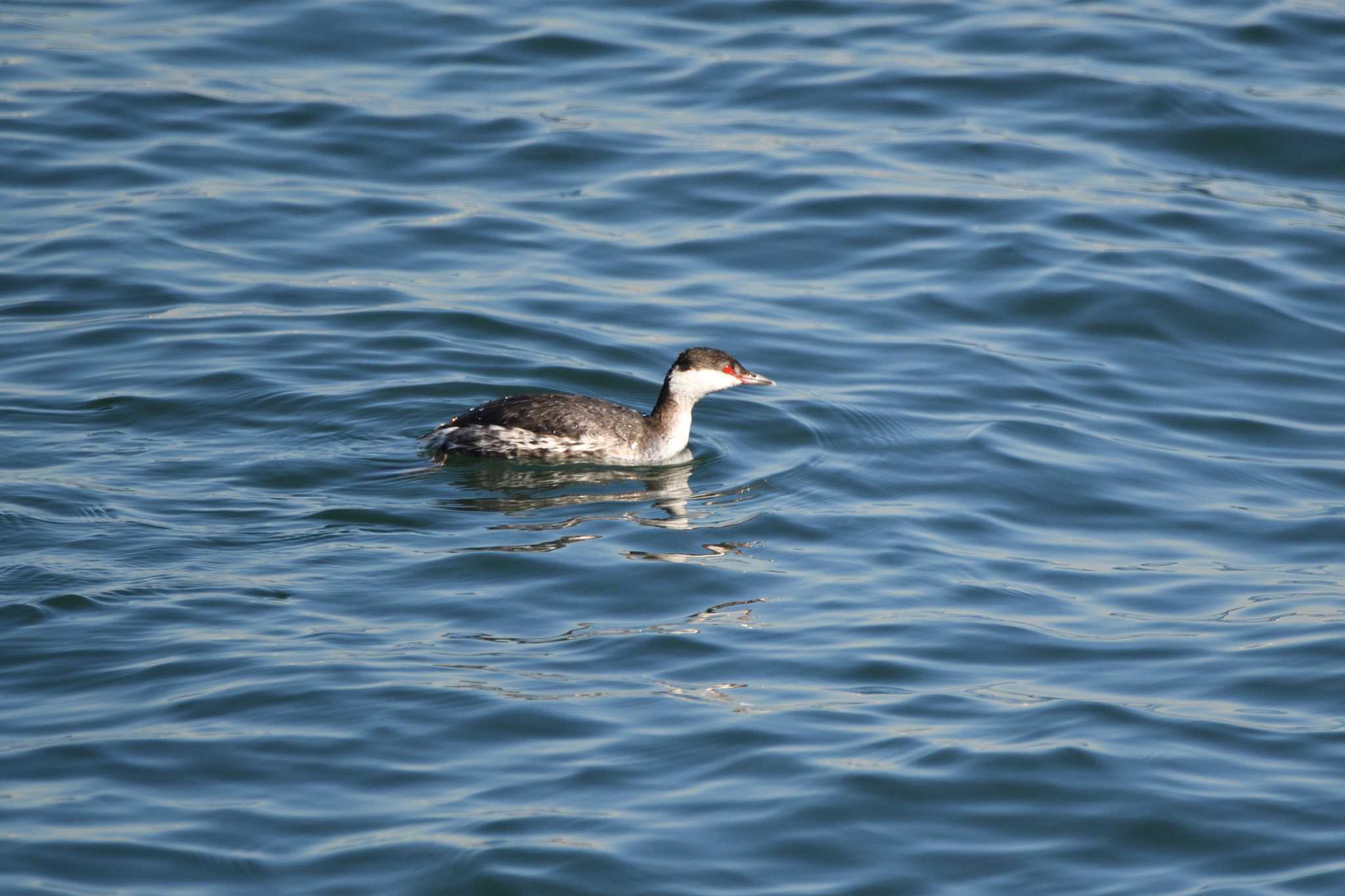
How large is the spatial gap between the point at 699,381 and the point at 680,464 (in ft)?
2.07

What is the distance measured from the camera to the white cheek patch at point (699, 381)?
12.6 m

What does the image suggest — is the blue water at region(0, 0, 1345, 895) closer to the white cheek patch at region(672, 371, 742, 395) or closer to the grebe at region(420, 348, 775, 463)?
the grebe at region(420, 348, 775, 463)

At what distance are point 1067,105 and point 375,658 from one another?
40.2 ft

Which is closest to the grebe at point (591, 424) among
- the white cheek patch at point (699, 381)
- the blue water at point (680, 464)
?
the white cheek patch at point (699, 381)

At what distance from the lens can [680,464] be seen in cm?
1283

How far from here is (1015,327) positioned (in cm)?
1498

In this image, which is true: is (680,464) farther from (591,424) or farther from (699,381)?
(591,424)

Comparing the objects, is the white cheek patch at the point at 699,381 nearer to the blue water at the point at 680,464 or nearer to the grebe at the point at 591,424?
the grebe at the point at 591,424

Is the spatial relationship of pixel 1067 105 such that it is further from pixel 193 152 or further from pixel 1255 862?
pixel 1255 862

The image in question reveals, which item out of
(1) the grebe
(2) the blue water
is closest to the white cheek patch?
(1) the grebe

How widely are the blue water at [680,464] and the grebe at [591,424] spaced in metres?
0.22

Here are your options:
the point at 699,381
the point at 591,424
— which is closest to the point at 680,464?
the point at 699,381

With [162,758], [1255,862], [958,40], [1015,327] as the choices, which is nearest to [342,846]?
[162,758]

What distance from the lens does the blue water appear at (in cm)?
795
